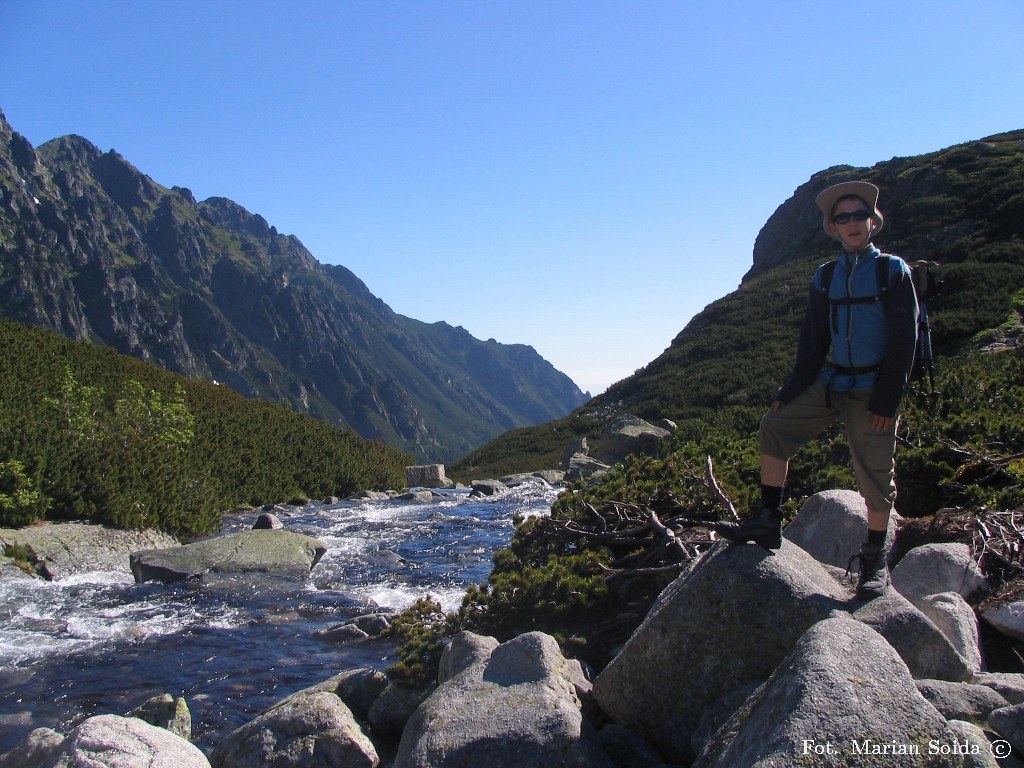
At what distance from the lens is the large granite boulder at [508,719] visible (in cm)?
392

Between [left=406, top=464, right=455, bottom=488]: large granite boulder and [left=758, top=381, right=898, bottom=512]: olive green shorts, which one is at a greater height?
[left=758, top=381, right=898, bottom=512]: olive green shorts

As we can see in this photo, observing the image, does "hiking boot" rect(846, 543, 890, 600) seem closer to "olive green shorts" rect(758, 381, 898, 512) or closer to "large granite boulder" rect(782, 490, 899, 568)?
"olive green shorts" rect(758, 381, 898, 512)

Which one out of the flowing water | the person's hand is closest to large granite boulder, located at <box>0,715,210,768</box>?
the flowing water

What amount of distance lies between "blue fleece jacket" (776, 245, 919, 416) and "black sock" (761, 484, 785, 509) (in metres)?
0.62

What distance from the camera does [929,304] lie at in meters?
41.8

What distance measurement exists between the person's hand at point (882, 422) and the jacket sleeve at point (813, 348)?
1.56 feet

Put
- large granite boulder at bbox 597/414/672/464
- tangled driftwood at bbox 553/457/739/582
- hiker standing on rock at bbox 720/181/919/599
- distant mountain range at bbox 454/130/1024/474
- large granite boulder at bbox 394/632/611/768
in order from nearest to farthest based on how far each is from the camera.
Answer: large granite boulder at bbox 394/632/611/768 → hiker standing on rock at bbox 720/181/919/599 → tangled driftwood at bbox 553/457/739/582 → large granite boulder at bbox 597/414/672/464 → distant mountain range at bbox 454/130/1024/474

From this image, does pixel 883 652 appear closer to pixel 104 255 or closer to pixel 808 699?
pixel 808 699

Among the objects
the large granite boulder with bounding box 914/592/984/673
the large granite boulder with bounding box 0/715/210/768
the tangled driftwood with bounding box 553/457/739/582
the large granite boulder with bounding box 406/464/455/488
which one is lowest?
the large granite boulder with bounding box 406/464/455/488

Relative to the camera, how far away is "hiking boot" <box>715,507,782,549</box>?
4406mm

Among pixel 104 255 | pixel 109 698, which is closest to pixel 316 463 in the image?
pixel 109 698

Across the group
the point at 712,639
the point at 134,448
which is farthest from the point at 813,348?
the point at 134,448

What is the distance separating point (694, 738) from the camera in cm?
380

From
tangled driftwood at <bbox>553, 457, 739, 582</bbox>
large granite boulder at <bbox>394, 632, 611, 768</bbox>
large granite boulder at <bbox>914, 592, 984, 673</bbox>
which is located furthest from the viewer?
tangled driftwood at <bbox>553, 457, 739, 582</bbox>
